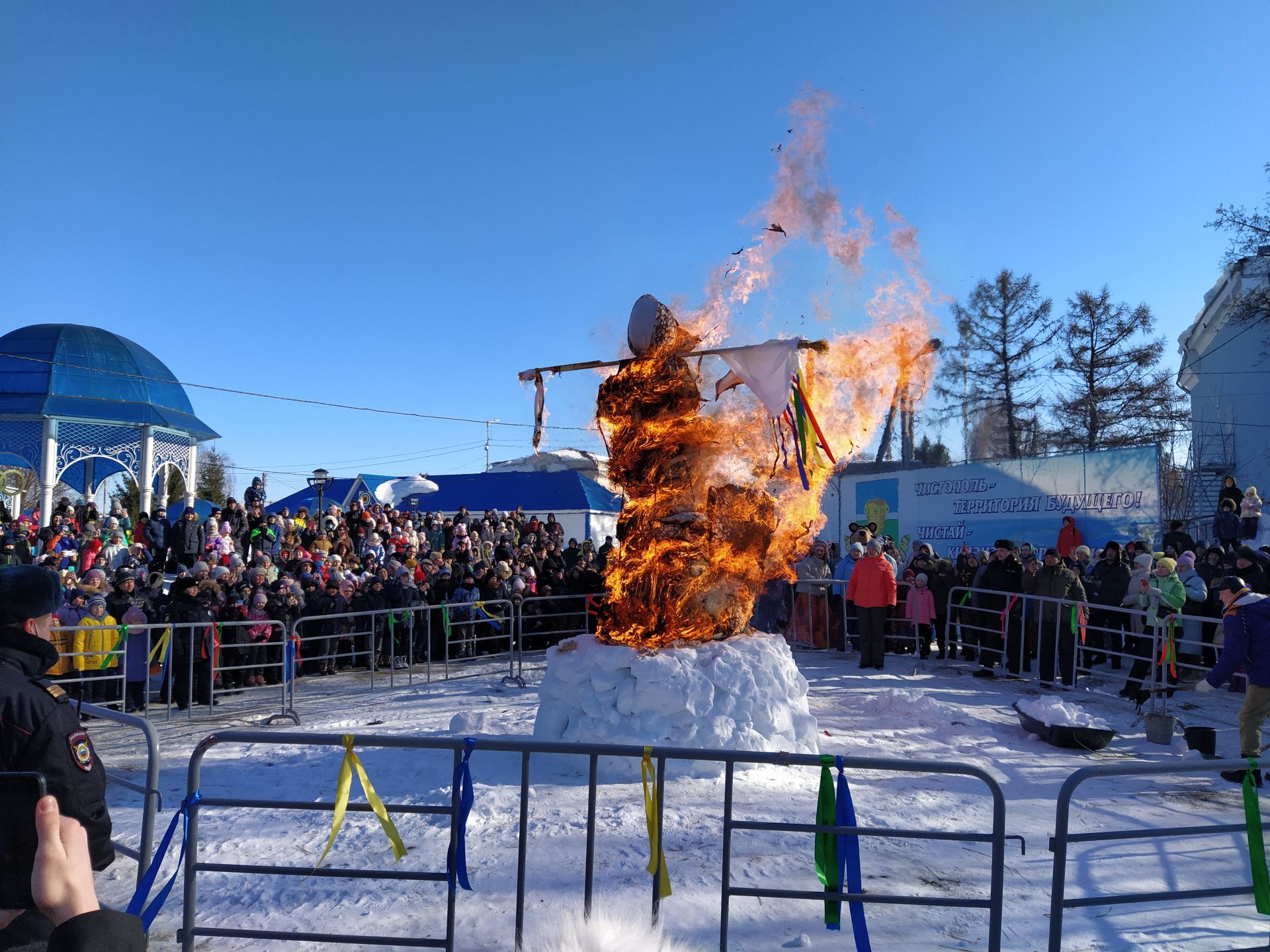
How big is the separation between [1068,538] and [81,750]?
56.5 feet

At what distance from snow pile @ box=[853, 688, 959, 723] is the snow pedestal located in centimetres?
203

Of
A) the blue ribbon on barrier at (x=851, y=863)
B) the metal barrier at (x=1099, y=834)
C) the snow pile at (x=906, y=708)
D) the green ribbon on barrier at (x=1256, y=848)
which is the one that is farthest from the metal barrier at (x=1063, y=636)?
the blue ribbon on barrier at (x=851, y=863)

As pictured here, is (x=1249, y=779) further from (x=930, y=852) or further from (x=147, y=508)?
(x=147, y=508)

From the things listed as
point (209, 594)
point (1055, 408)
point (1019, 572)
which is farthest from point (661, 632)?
point (1055, 408)

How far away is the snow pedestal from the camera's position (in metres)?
7.22

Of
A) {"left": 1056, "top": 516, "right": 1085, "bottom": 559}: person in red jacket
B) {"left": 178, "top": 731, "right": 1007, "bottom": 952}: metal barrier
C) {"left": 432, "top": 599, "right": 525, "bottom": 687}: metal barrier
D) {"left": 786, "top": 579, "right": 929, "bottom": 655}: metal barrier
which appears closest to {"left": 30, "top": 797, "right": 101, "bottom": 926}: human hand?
{"left": 178, "top": 731, "right": 1007, "bottom": 952}: metal barrier

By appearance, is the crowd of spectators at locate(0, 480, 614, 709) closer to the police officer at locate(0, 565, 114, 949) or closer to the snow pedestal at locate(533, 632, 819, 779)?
the snow pedestal at locate(533, 632, 819, 779)

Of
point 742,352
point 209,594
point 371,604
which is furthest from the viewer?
point 371,604

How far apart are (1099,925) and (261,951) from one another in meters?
4.68

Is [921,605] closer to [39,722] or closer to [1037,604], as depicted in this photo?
[1037,604]

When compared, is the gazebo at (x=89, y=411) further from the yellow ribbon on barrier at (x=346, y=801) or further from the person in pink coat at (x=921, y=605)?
the yellow ribbon on barrier at (x=346, y=801)

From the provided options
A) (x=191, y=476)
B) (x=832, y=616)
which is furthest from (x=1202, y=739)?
(x=191, y=476)

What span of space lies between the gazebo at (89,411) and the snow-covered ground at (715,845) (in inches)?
559

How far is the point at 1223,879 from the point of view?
17.8 feet
